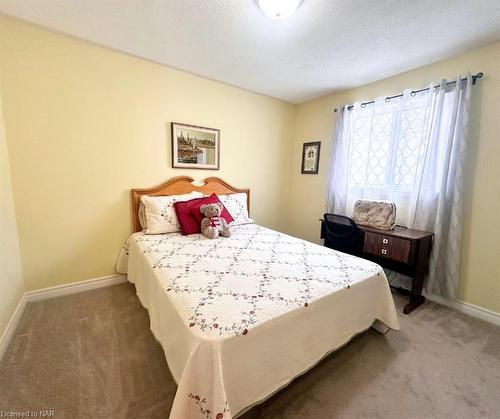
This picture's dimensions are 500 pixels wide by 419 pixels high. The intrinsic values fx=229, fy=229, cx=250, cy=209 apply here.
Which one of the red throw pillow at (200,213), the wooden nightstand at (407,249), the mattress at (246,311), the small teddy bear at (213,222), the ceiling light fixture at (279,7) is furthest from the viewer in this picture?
the red throw pillow at (200,213)

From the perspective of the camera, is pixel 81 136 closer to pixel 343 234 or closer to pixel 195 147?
pixel 195 147

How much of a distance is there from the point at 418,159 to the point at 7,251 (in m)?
3.65

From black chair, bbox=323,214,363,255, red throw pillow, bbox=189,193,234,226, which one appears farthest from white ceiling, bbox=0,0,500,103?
black chair, bbox=323,214,363,255

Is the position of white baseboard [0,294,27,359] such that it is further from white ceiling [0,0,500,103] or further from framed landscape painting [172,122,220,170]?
white ceiling [0,0,500,103]

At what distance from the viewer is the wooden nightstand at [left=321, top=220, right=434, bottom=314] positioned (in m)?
2.05

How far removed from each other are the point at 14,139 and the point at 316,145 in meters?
3.26

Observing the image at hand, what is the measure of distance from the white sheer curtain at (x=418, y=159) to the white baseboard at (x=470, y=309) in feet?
0.33

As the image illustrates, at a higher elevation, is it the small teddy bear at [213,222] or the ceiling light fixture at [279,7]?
the ceiling light fixture at [279,7]

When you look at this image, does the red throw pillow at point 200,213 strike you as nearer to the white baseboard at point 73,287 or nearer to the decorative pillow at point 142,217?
the decorative pillow at point 142,217

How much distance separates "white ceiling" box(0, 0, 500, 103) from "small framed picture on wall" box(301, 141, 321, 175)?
1042mm

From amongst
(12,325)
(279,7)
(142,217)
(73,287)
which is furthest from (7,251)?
(279,7)

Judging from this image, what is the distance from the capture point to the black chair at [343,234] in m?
2.33

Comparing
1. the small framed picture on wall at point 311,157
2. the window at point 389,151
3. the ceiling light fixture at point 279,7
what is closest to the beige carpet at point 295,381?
the window at point 389,151

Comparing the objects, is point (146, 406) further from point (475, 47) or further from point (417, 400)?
point (475, 47)
